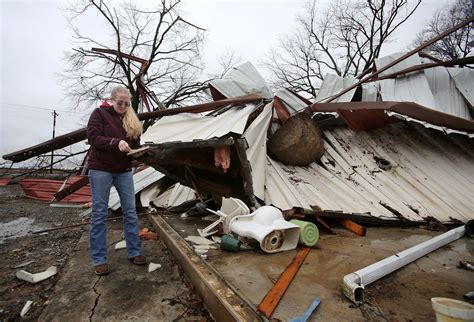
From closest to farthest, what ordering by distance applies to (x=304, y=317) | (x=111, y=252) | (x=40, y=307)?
(x=304, y=317) → (x=40, y=307) → (x=111, y=252)

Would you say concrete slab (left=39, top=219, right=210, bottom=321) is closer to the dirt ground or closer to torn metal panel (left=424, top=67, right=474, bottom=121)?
the dirt ground

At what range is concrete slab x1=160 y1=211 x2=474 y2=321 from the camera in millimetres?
1762

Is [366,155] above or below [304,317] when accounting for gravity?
above

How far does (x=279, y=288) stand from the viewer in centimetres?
199

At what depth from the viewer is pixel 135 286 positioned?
7.77 feet

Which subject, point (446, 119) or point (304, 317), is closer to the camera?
point (304, 317)

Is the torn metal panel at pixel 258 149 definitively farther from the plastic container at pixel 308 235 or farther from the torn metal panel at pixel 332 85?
the torn metal panel at pixel 332 85

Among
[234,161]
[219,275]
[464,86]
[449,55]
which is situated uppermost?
[449,55]

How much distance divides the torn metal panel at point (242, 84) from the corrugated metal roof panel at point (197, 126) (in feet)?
2.88

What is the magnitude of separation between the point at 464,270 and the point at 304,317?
1.96 metres

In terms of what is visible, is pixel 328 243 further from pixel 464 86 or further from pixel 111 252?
pixel 464 86

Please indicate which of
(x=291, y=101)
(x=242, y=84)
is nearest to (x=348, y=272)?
(x=291, y=101)

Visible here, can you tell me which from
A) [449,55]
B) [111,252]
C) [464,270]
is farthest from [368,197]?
[449,55]

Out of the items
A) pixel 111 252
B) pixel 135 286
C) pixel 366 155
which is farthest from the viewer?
pixel 366 155
